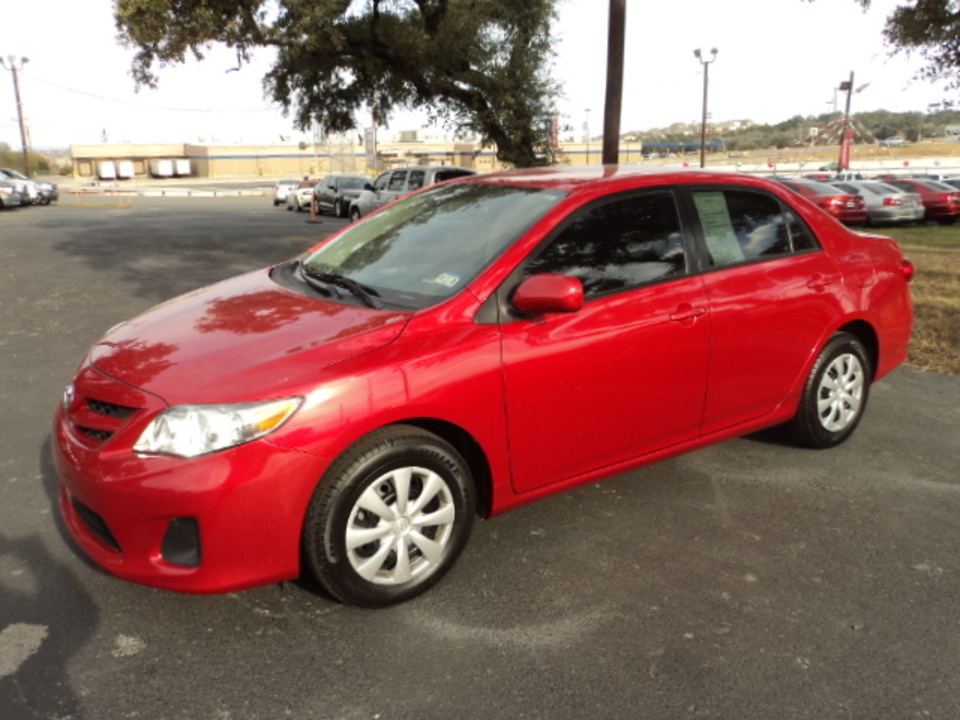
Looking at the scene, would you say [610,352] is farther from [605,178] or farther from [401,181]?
[401,181]

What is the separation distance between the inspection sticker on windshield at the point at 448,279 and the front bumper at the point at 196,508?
0.99m

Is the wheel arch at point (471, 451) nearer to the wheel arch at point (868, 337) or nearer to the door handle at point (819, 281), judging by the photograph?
the door handle at point (819, 281)

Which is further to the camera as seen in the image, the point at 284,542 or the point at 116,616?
the point at 116,616

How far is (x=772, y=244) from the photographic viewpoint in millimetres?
4383

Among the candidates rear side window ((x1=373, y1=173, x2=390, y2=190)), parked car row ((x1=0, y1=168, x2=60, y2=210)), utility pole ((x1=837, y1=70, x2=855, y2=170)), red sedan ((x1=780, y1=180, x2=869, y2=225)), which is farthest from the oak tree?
utility pole ((x1=837, y1=70, x2=855, y2=170))

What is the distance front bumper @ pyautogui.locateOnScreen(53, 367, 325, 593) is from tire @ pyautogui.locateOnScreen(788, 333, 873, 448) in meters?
2.96

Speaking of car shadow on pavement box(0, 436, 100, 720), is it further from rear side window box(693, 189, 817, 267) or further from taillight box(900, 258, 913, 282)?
taillight box(900, 258, 913, 282)

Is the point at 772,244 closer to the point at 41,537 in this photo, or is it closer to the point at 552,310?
the point at 552,310

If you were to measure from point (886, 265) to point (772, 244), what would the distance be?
40.1 inches

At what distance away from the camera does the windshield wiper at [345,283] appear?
3.51 meters

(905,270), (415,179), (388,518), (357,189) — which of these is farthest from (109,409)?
(357,189)

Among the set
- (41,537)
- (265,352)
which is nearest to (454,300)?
(265,352)

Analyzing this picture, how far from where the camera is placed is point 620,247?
12.5 feet

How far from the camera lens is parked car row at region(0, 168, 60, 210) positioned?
30078 mm
